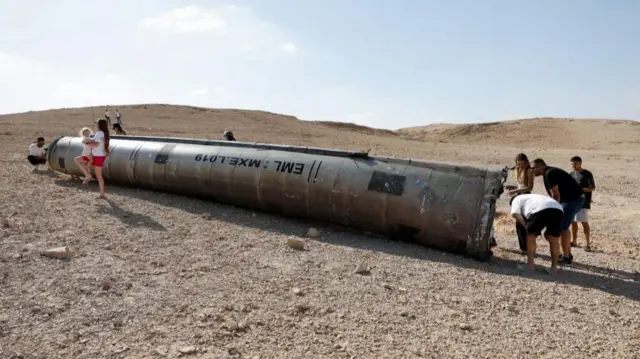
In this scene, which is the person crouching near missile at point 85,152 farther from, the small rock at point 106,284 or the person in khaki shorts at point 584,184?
Result: the person in khaki shorts at point 584,184

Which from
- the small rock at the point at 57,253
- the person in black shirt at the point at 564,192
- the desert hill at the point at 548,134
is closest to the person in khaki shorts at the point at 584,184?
the person in black shirt at the point at 564,192

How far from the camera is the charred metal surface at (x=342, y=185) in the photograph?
704cm

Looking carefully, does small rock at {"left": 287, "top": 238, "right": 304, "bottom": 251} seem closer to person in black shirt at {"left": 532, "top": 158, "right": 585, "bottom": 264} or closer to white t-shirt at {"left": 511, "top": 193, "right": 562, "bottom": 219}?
white t-shirt at {"left": 511, "top": 193, "right": 562, "bottom": 219}

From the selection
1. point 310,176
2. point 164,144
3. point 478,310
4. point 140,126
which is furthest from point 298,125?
point 478,310

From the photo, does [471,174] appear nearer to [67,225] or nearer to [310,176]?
[310,176]

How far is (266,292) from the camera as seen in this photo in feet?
17.0

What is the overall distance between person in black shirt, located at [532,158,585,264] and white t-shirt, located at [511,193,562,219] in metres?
0.42

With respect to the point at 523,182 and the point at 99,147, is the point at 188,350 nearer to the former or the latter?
the point at 523,182

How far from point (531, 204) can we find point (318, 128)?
113 feet

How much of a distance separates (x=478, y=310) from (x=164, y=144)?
312 inches

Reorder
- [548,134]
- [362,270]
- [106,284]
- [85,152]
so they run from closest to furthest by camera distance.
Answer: [106,284], [362,270], [85,152], [548,134]

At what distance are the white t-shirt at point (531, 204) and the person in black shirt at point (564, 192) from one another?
1.38 feet

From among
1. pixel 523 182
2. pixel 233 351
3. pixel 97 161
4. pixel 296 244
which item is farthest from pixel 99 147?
pixel 523 182

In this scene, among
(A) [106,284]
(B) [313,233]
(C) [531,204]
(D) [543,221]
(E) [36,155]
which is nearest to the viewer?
(A) [106,284]
